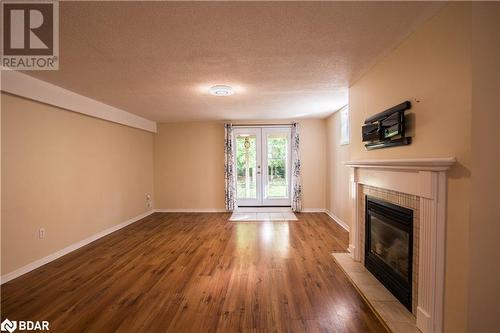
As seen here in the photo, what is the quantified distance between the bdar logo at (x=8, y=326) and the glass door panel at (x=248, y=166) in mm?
4563

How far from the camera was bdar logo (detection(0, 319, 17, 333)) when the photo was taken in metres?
1.82

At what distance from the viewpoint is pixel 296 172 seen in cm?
563

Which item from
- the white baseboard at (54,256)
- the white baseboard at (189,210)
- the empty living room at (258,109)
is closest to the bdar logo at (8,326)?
the empty living room at (258,109)

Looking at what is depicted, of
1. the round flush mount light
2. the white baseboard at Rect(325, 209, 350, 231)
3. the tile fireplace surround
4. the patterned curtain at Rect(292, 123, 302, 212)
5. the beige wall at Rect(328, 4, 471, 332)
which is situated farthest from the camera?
the patterned curtain at Rect(292, 123, 302, 212)

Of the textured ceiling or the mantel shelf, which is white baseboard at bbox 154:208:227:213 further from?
the mantel shelf

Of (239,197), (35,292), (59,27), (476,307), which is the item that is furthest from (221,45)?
(239,197)

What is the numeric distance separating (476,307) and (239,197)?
505cm

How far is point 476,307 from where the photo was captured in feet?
4.45

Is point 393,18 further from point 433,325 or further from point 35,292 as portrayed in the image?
point 35,292

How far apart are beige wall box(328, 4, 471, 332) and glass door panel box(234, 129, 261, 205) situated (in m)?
4.08

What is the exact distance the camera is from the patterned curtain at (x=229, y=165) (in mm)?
5734

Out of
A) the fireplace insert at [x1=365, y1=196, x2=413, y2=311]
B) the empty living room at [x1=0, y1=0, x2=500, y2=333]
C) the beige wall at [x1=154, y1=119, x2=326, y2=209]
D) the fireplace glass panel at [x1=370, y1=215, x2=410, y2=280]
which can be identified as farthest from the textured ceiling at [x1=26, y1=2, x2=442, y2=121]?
the beige wall at [x1=154, y1=119, x2=326, y2=209]

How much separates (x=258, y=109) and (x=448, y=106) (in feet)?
11.0

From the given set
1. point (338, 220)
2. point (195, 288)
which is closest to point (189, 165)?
point (338, 220)
